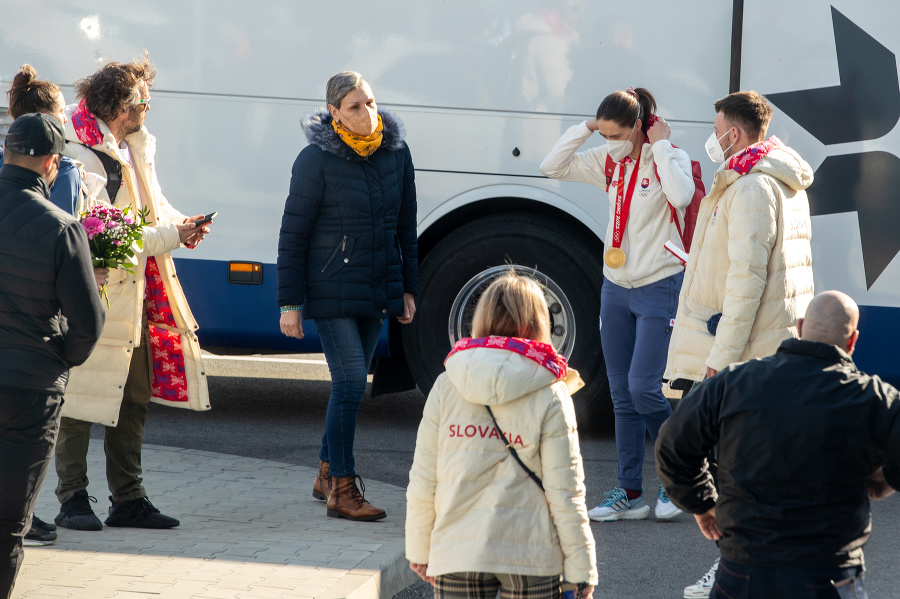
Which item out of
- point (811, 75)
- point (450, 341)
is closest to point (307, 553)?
point (450, 341)

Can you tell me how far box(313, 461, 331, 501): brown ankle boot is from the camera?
4.62 m

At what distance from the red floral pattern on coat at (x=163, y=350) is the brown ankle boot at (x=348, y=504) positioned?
0.76 metres

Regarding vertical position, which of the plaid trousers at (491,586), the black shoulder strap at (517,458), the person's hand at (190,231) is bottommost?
the plaid trousers at (491,586)

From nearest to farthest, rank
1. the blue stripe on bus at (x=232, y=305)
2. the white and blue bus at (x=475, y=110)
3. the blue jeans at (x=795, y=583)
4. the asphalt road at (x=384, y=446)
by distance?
the blue jeans at (x=795, y=583) < the asphalt road at (x=384, y=446) < the white and blue bus at (x=475, y=110) < the blue stripe on bus at (x=232, y=305)

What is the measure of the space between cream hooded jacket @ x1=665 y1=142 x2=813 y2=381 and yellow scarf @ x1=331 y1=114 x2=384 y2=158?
57.3 inches

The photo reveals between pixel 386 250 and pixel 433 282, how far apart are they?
1766mm

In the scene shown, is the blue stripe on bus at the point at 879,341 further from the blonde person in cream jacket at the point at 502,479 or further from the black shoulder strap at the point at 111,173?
the black shoulder strap at the point at 111,173

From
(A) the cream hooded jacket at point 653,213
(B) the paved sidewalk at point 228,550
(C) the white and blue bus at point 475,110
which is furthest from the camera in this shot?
(C) the white and blue bus at point 475,110

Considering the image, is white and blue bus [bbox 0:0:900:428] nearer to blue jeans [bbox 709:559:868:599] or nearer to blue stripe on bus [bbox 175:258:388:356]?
blue stripe on bus [bbox 175:258:388:356]

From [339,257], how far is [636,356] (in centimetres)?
140

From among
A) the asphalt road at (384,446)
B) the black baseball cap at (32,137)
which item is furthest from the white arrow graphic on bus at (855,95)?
the black baseball cap at (32,137)

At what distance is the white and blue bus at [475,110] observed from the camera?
582cm

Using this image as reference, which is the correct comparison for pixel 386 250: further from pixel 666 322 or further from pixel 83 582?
pixel 83 582

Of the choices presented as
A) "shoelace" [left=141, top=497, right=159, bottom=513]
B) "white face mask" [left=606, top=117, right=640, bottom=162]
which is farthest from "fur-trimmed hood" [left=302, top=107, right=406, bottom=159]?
"shoelace" [left=141, top=497, right=159, bottom=513]
